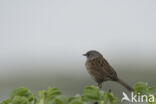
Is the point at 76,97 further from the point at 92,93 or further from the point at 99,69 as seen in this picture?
the point at 99,69

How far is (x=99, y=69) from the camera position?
4.62 meters

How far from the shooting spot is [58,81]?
925 centimetres

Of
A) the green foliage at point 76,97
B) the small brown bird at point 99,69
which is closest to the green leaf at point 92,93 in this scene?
the green foliage at point 76,97

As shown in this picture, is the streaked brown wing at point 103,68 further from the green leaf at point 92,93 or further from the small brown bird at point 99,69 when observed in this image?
the green leaf at point 92,93

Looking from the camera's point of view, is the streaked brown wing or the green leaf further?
the streaked brown wing

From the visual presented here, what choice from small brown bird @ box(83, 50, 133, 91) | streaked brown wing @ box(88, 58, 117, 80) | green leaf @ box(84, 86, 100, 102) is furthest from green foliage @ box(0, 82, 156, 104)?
streaked brown wing @ box(88, 58, 117, 80)

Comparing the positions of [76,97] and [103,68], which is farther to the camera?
[103,68]

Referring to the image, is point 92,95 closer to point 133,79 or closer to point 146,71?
point 133,79

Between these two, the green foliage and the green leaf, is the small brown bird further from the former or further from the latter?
the green leaf

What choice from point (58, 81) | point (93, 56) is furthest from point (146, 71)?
point (93, 56)

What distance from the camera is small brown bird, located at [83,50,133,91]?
14.4ft

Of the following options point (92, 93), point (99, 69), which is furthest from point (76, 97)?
point (99, 69)

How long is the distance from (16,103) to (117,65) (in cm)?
843

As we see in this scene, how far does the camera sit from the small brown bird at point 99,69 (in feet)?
14.4
